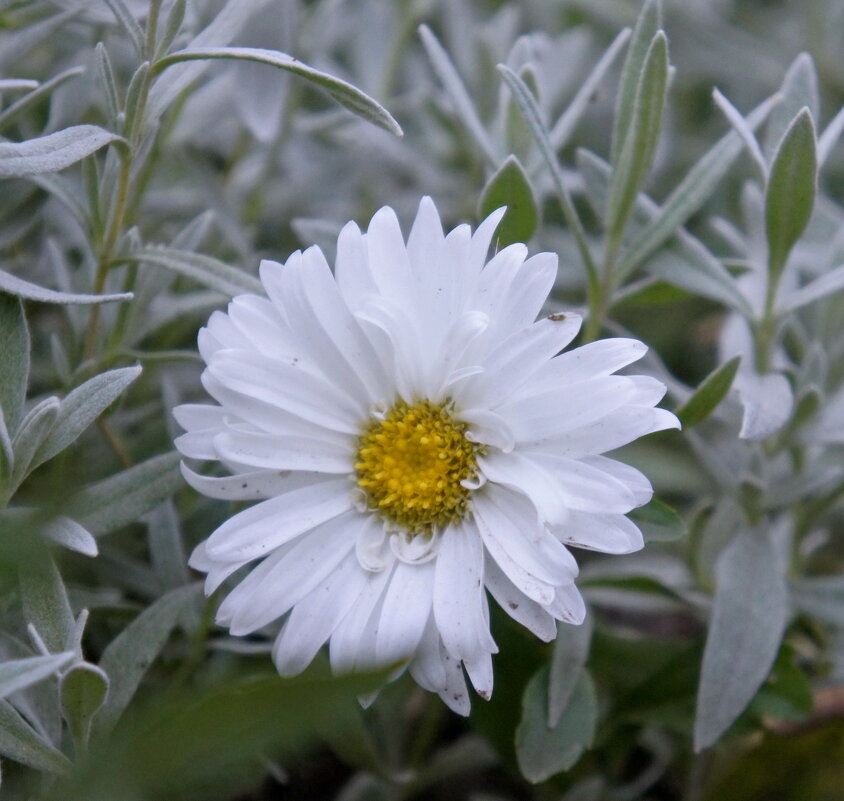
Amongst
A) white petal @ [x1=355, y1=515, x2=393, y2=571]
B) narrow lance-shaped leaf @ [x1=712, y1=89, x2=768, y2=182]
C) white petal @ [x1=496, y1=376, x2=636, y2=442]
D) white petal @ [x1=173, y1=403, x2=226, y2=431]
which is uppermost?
narrow lance-shaped leaf @ [x1=712, y1=89, x2=768, y2=182]

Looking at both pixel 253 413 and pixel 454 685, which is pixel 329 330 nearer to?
pixel 253 413

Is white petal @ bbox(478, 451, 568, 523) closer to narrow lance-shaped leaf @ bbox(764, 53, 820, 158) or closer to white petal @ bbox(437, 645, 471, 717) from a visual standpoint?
white petal @ bbox(437, 645, 471, 717)

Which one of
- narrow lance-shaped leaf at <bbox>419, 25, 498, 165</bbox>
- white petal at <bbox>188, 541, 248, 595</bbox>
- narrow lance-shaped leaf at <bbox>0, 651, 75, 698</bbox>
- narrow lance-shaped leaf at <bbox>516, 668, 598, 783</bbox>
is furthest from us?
narrow lance-shaped leaf at <bbox>419, 25, 498, 165</bbox>

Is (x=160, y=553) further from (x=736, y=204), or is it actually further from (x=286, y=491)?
(x=736, y=204)

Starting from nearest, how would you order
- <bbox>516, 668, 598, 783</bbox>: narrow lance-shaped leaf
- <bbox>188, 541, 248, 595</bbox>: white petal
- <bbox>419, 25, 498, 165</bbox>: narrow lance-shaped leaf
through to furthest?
<bbox>188, 541, 248, 595</bbox>: white petal < <bbox>516, 668, 598, 783</bbox>: narrow lance-shaped leaf < <bbox>419, 25, 498, 165</bbox>: narrow lance-shaped leaf

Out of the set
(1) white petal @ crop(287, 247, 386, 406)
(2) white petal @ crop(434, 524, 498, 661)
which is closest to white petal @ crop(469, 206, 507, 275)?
(1) white petal @ crop(287, 247, 386, 406)

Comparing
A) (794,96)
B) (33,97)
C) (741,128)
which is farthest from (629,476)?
(33,97)
